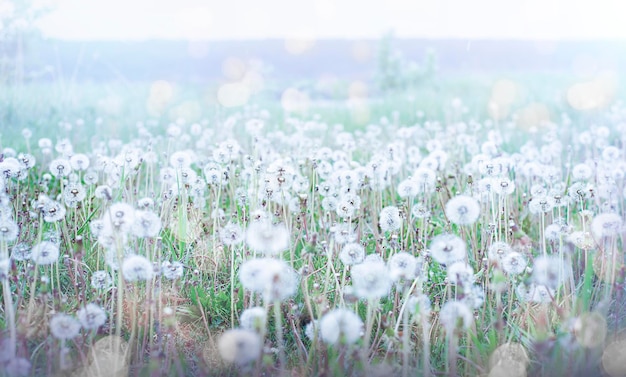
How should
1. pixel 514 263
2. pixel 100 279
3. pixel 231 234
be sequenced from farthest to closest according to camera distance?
pixel 231 234, pixel 100 279, pixel 514 263

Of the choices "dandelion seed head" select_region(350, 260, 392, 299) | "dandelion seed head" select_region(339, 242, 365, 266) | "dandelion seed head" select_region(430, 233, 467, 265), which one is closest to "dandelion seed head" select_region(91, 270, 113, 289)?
"dandelion seed head" select_region(339, 242, 365, 266)

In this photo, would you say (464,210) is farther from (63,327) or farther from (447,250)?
(63,327)

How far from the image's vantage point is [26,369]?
220 centimetres

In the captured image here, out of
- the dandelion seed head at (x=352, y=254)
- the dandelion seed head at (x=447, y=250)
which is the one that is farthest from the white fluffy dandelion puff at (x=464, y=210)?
the dandelion seed head at (x=352, y=254)

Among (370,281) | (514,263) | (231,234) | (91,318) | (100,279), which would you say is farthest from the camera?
(231,234)

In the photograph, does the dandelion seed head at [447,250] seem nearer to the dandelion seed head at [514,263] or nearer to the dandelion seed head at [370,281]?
the dandelion seed head at [370,281]

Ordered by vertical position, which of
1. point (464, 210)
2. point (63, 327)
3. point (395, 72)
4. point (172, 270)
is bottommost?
point (63, 327)

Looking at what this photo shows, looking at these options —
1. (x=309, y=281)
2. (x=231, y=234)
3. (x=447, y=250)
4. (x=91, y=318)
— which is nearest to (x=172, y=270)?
(x=231, y=234)

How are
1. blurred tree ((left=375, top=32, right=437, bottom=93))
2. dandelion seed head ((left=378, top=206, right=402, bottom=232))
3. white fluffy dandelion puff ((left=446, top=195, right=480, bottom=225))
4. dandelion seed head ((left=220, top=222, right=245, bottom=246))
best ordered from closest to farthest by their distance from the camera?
white fluffy dandelion puff ((left=446, top=195, right=480, bottom=225)), dandelion seed head ((left=220, top=222, right=245, bottom=246)), dandelion seed head ((left=378, top=206, right=402, bottom=232)), blurred tree ((left=375, top=32, right=437, bottom=93))

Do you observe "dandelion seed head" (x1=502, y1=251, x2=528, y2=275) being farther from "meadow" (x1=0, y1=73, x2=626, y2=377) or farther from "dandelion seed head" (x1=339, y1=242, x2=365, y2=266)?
"dandelion seed head" (x1=339, y1=242, x2=365, y2=266)

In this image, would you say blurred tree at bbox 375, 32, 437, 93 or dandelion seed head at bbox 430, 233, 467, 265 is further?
blurred tree at bbox 375, 32, 437, 93

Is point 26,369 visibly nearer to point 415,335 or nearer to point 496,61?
point 415,335

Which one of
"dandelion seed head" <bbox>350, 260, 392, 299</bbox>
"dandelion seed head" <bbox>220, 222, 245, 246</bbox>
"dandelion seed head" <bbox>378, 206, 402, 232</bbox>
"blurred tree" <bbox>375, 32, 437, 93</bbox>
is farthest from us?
"blurred tree" <bbox>375, 32, 437, 93</bbox>

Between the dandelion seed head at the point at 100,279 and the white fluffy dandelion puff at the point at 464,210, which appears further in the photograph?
the dandelion seed head at the point at 100,279
